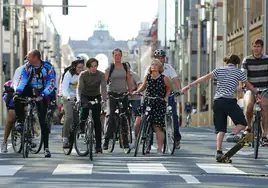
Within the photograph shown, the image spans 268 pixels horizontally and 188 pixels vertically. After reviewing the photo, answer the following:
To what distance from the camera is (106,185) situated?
12.8 m

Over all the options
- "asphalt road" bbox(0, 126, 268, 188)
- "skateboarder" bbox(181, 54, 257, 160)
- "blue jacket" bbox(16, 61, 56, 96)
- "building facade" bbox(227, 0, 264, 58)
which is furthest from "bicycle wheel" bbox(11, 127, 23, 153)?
"building facade" bbox(227, 0, 264, 58)

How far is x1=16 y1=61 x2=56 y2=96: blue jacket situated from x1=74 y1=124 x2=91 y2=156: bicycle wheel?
2.54 ft

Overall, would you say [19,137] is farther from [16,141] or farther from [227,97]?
[227,97]

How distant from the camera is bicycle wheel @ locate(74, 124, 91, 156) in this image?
18.4 meters

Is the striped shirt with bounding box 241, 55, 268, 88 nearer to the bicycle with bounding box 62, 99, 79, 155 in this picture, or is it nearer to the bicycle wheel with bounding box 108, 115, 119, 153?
the bicycle wheel with bounding box 108, 115, 119, 153

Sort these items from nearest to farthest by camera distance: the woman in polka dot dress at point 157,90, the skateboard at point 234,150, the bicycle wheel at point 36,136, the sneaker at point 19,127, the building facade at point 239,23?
the skateboard at point 234,150
the bicycle wheel at point 36,136
the sneaker at point 19,127
the woman in polka dot dress at point 157,90
the building facade at point 239,23

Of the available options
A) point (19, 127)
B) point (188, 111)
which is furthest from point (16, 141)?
point (188, 111)

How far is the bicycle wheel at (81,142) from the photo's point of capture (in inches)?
726

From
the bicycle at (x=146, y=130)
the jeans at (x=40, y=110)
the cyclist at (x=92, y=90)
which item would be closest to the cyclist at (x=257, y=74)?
the bicycle at (x=146, y=130)

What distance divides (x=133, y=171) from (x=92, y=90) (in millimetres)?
4200

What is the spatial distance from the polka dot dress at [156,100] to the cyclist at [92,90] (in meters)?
0.72

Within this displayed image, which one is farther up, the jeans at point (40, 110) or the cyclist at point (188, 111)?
the jeans at point (40, 110)

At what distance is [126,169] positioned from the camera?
15.5 m

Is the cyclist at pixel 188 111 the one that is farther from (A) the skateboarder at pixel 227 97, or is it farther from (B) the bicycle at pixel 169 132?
(A) the skateboarder at pixel 227 97
